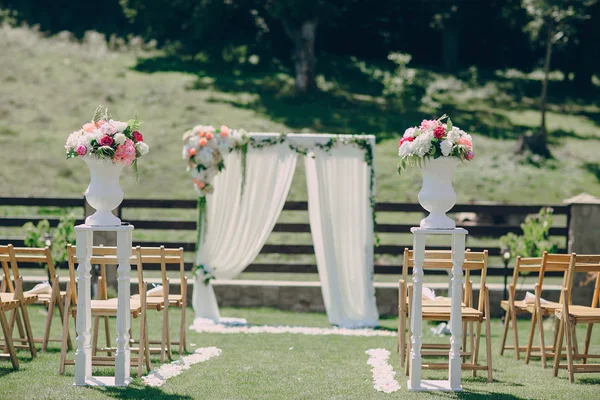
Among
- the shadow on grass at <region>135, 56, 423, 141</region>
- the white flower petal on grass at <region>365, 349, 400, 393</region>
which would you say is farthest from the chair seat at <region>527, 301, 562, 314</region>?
the shadow on grass at <region>135, 56, 423, 141</region>

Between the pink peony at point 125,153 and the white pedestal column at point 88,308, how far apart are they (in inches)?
20.0

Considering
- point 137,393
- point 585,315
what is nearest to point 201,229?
point 137,393

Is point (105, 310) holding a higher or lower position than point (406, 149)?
lower

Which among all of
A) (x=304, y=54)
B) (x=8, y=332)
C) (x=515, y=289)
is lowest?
(x=8, y=332)

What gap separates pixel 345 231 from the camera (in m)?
10.0

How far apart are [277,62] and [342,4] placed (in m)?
3.11

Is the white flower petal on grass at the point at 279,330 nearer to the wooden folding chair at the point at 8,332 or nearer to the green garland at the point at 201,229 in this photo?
the green garland at the point at 201,229

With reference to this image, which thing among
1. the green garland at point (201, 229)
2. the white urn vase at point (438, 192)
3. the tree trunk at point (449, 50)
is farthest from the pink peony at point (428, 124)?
the tree trunk at point (449, 50)

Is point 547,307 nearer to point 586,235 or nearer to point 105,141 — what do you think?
point 586,235

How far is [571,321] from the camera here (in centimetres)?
680

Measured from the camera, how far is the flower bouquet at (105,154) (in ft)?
20.4

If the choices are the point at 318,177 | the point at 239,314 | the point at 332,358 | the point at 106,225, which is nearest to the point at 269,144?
the point at 318,177

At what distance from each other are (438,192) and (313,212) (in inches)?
156

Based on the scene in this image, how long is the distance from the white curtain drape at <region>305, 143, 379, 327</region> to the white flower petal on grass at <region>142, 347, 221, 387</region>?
225cm
